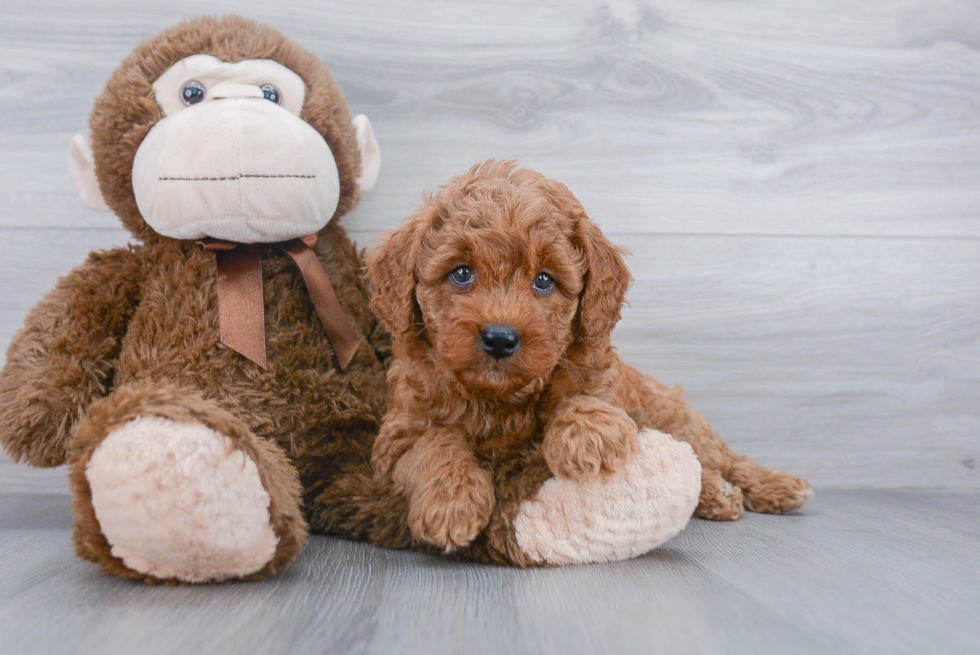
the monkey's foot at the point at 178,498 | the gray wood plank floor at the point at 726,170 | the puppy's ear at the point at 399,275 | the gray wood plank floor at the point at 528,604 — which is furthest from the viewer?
the gray wood plank floor at the point at 726,170

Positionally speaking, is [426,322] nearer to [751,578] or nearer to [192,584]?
[192,584]

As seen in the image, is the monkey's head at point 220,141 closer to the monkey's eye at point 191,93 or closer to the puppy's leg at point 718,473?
the monkey's eye at point 191,93

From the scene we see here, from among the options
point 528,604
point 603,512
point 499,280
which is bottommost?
point 528,604

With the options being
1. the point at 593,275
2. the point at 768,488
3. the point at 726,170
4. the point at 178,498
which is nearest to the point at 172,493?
the point at 178,498

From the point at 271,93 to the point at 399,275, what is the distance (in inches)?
22.4

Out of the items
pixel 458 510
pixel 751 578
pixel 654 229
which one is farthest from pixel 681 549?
pixel 654 229

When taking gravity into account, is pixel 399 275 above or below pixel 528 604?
above

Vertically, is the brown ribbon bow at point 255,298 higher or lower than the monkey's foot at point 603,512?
higher

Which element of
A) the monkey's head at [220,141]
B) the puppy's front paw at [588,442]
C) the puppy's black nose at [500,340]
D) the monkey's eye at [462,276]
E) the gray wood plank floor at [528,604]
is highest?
the monkey's head at [220,141]

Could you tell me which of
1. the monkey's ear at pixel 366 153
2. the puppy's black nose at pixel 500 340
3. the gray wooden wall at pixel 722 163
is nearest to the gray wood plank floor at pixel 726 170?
the gray wooden wall at pixel 722 163

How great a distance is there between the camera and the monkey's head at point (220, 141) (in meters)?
1.43

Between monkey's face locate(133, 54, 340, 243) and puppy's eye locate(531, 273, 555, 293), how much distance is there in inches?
22.1

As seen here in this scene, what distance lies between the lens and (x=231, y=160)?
142 centimetres

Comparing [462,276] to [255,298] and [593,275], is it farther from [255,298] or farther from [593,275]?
[255,298]
